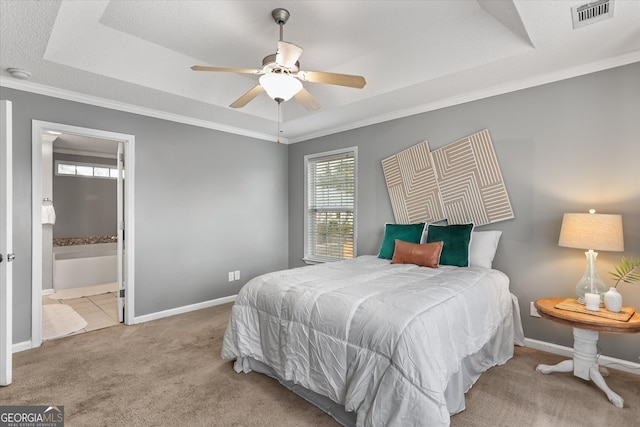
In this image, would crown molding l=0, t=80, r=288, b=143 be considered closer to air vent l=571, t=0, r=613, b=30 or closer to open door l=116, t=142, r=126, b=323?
open door l=116, t=142, r=126, b=323

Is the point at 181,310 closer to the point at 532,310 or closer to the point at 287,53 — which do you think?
the point at 287,53

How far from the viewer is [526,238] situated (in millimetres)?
2951

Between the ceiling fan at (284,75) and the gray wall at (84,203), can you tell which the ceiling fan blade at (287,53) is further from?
the gray wall at (84,203)

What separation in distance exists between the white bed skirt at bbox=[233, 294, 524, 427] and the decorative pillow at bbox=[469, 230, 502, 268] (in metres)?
0.38

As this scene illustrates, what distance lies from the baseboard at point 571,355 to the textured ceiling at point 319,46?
7.58 ft

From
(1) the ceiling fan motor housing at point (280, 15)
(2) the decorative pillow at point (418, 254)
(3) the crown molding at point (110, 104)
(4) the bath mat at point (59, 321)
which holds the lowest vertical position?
(4) the bath mat at point (59, 321)

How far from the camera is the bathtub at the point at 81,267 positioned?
5.05m

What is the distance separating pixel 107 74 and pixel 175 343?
2.50 m

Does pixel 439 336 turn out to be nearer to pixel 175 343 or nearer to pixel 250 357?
pixel 250 357

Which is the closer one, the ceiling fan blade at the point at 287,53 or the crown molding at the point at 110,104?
the ceiling fan blade at the point at 287,53

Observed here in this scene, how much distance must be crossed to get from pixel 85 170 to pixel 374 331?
23.5ft

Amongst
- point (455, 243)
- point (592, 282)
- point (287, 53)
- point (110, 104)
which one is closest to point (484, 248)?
point (455, 243)

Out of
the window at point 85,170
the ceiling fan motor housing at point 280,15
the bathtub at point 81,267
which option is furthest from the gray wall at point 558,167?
the window at point 85,170

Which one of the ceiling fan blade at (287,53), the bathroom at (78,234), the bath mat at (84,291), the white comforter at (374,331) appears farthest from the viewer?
the bath mat at (84,291)
